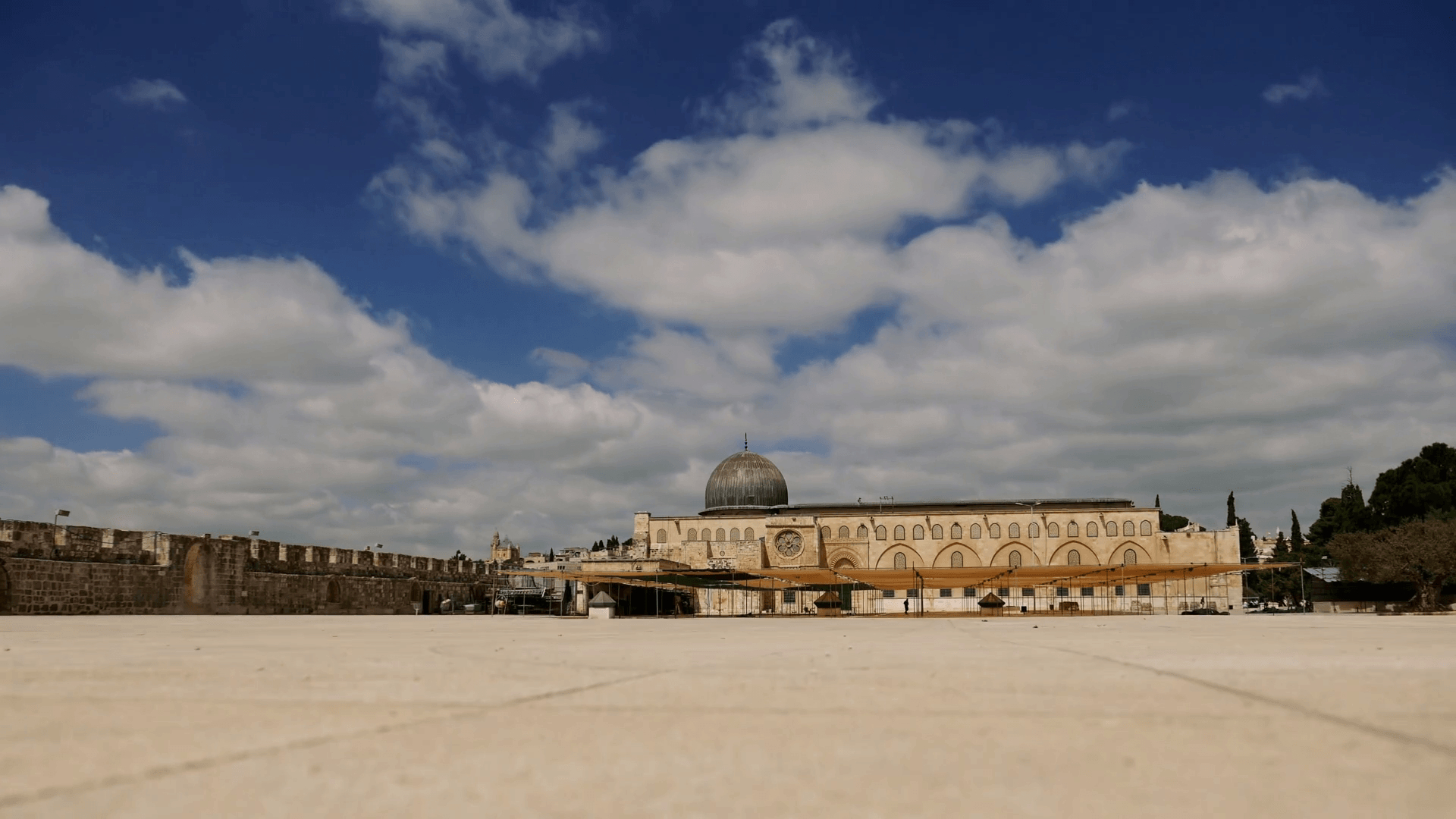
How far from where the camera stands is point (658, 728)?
11.8ft

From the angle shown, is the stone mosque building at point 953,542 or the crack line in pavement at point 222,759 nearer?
the crack line in pavement at point 222,759

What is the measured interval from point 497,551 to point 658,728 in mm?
70731

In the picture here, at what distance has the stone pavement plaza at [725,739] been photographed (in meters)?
2.46

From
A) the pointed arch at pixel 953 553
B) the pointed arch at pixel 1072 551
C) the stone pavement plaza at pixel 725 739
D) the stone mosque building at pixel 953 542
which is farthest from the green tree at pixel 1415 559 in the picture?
the stone pavement plaza at pixel 725 739

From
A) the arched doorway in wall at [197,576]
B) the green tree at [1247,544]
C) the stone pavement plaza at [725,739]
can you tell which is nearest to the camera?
the stone pavement plaza at [725,739]

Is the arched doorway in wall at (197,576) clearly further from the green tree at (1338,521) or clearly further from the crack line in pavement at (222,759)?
the green tree at (1338,521)

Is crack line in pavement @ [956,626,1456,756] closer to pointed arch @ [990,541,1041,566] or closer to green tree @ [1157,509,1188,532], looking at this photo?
pointed arch @ [990,541,1041,566]

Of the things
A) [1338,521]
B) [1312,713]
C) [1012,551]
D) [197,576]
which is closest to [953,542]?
[1012,551]

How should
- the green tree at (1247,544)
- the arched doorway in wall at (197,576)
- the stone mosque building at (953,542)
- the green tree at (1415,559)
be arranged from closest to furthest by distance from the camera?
1. the arched doorway in wall at (197,576)
2. the green tree at (1415,559)
3. the stone mosque building at (953,542)
4. the green tree at (1247,544)

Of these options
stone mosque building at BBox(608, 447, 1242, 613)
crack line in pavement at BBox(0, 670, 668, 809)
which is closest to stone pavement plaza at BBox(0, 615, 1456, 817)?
crack line in pavement at BBox(0, 670, 668, 809)

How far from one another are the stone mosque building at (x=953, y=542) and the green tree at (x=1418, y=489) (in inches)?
382

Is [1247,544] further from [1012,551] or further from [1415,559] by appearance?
[1415,559]

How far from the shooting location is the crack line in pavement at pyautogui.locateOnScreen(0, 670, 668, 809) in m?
2.50

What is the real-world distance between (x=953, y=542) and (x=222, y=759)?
73.2 m
